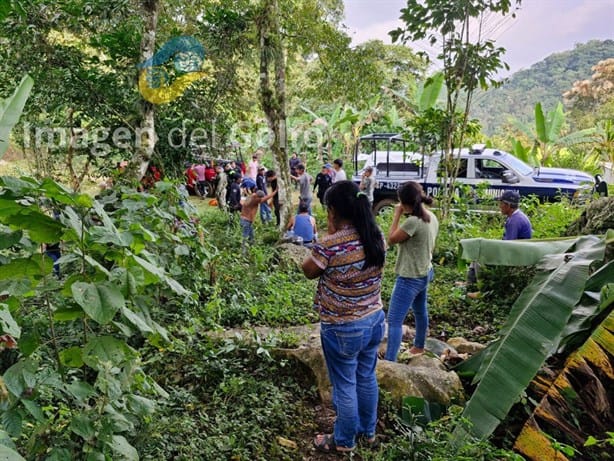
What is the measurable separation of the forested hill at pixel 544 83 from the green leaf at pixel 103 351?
40.0 metres

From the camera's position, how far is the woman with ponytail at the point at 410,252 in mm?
3695

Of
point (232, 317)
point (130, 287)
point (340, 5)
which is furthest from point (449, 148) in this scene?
point (130, 287)

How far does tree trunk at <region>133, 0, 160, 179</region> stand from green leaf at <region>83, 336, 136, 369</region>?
14.2 feet

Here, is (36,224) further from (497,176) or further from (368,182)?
(497,176)

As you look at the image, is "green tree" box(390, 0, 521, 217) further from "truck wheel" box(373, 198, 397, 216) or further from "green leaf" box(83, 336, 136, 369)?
"green leaf" box(83, 336, 136, 369)

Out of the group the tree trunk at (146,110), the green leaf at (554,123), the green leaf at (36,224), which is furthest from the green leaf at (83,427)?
the green leaf at (554,123)

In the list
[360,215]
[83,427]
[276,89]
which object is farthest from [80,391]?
[276,89]

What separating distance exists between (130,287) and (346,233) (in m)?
1.28

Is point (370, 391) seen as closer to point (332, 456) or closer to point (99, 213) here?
point (332, 456)

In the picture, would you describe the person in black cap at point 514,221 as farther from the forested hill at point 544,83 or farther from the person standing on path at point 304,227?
the forested hill at point 544,83

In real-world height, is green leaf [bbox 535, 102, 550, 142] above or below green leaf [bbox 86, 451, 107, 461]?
above

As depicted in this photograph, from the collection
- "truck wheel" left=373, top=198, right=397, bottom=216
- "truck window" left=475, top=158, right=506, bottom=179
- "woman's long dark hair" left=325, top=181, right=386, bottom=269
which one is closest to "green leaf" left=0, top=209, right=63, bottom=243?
"woman's long dark hair" left=325, top=181, right=386, bottom=269

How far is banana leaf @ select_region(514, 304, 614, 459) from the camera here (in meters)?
2.35

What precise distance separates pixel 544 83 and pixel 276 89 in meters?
43.6
